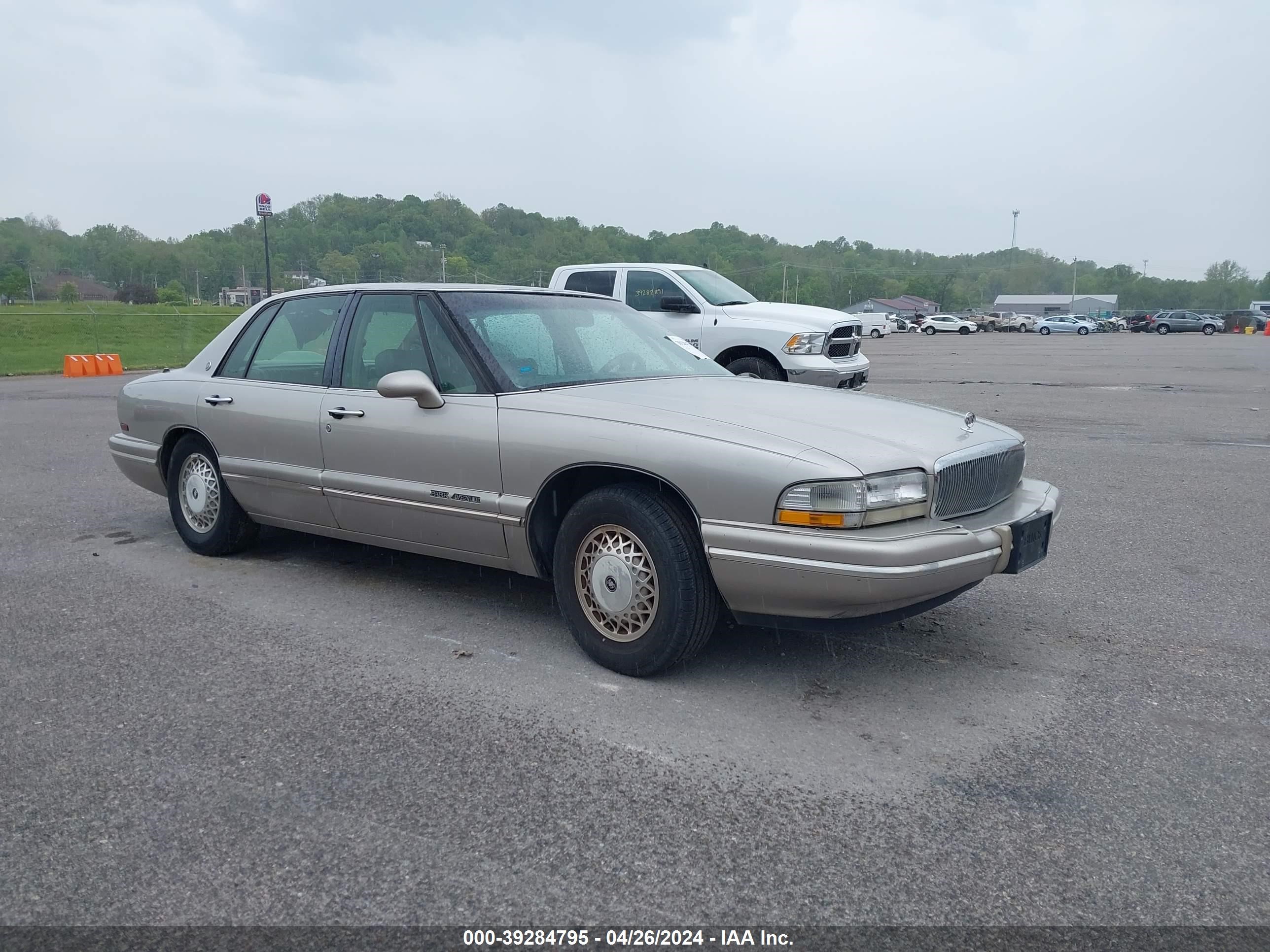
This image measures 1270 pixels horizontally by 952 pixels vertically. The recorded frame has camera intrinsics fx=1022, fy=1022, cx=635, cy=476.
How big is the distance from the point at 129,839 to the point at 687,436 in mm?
2153

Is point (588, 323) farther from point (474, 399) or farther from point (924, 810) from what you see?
point (924, 810)

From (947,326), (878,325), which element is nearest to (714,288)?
(878,325)

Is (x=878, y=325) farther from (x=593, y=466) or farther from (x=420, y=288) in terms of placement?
(x=593, y=466)

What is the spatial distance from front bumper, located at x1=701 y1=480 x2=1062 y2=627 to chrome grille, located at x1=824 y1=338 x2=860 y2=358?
25.9 feet

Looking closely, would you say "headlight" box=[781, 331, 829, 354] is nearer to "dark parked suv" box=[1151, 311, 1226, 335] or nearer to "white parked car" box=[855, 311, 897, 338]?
"white parked car" box=[855, 311, 897, 338]

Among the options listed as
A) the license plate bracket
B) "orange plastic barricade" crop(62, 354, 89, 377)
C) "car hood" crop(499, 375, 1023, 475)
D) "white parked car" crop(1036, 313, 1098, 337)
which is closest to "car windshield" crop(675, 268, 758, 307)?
"car hood" crop(499, 375, 1023, 475)

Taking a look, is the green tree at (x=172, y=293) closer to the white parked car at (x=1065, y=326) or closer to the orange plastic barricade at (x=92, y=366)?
the orange plastic barricade at (x=92, y=366)

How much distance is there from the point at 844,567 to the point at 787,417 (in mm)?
806

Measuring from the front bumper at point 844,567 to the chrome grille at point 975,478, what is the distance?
96mm

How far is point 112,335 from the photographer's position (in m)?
39.0

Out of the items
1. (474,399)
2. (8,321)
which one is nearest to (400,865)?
(474,399)

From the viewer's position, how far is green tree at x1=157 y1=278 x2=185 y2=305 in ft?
176

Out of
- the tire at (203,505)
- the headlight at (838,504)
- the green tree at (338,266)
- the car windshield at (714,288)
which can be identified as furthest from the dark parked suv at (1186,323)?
the headlight at (838,504)

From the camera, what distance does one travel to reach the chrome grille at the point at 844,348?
11.5 meters
